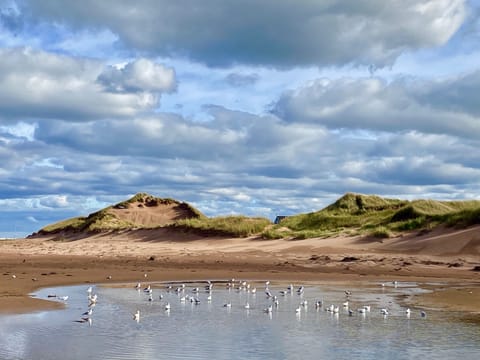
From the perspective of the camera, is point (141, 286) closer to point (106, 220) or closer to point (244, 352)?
point (244, 352)

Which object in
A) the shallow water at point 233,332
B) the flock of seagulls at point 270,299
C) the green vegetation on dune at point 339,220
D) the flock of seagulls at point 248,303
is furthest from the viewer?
the green vegetation on dune at point 339,220

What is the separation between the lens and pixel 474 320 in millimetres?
16516

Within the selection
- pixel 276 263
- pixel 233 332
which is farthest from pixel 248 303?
pixel 276 263

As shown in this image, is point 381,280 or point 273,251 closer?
point 381,280

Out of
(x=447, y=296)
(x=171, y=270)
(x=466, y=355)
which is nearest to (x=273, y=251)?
(x=171, y=270)

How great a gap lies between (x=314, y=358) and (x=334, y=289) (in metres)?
12.5

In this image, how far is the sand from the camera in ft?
83.8

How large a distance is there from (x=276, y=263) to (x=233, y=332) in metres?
18.8

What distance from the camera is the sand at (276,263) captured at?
25531 mm

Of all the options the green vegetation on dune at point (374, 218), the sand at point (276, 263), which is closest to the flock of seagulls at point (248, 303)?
the sand at point (276, 263)

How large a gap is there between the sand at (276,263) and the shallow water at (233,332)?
11.2ft

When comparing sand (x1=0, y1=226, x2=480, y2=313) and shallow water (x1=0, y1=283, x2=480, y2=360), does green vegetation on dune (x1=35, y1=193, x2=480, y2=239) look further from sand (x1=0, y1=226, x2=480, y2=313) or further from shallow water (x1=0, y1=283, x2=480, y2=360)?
shallow water (x1=0, y1=283, x2=480, y2=360)

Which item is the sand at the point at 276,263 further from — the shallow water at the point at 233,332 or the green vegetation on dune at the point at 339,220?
the shallow water at the point at 233,332

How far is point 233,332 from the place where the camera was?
46.6 feet
